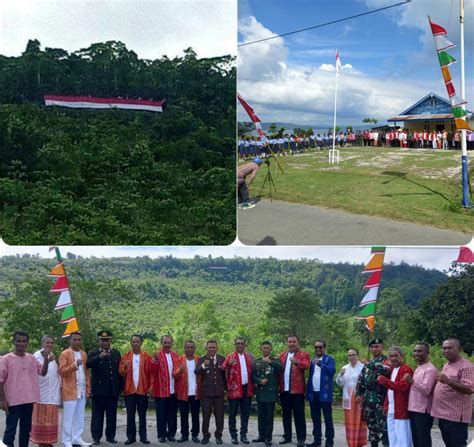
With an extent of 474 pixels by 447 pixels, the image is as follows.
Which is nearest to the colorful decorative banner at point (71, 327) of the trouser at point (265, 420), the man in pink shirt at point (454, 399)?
the trouser at point (265, 420)

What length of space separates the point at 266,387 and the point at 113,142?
10.8 feet

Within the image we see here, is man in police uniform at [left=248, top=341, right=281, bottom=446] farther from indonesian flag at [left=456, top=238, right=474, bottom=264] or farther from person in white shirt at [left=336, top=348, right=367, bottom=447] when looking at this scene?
indonesian flag at [left=456, top=238, right=474, bottom=264]

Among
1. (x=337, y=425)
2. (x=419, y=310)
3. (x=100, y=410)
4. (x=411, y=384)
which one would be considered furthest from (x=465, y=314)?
(x=100, y=410)

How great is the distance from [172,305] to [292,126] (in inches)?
68.2

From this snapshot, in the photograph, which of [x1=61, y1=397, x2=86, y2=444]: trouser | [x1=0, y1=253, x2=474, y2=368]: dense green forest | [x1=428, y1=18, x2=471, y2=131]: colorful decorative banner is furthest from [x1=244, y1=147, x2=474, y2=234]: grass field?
[x1=61, y1=397, x2=86, y2=444]: trouser

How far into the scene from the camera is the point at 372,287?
4.41 m

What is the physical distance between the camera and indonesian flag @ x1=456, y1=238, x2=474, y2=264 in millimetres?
3891

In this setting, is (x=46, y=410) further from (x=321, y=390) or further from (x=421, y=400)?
(x=421, y=400)

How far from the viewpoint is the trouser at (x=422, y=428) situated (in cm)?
368

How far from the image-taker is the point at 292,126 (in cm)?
431

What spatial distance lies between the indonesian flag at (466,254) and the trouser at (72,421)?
2680 millimetres

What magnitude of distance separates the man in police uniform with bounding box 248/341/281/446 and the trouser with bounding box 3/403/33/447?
148 cm

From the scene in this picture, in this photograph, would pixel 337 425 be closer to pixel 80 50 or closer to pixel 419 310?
pixel 419 310

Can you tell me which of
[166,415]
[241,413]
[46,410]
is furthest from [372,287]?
[46,410]
